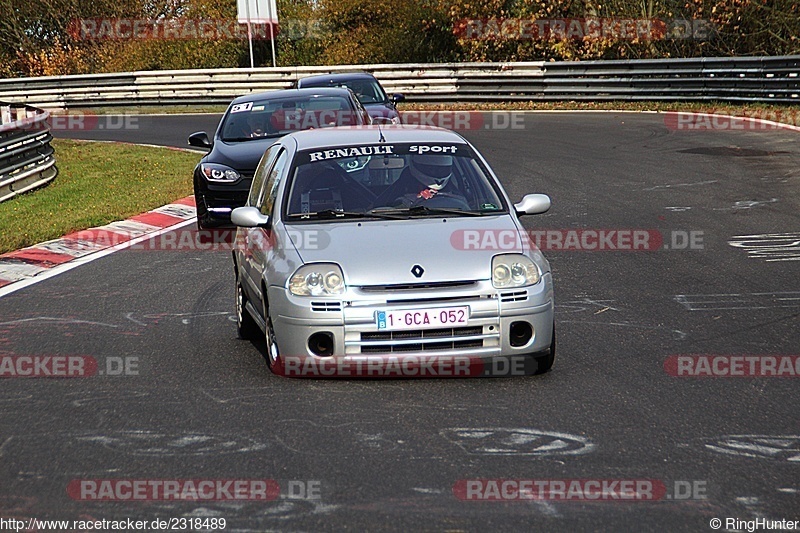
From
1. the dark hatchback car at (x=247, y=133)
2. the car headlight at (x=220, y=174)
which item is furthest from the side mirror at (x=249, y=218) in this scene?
the car headlight at (x=220, y=174)

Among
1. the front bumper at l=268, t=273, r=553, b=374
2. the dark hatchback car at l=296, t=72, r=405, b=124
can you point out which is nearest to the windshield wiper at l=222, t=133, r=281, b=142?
the dark hatchback car at l=296, t=72, r=405, b=124

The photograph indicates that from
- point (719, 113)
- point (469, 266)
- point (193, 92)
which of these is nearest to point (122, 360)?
point (469, 266)

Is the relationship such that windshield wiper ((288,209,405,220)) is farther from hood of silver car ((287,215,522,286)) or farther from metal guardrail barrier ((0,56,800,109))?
metal guardrail barrier ((0,56,800,109))

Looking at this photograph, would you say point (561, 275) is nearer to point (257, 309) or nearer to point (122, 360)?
point (257, 309)

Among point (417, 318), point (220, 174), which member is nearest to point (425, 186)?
point (417, 318)

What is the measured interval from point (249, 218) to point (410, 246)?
51.9 inches

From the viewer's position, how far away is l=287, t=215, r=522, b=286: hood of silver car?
6.84m

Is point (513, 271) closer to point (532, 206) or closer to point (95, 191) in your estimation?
point (532, 206)

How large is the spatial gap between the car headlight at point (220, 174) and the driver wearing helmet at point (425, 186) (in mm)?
Result: 5616

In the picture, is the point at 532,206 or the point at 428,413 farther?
the point at 532,206

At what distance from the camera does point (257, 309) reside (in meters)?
7.77

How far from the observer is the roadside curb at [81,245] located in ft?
37.0

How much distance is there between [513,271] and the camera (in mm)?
6988

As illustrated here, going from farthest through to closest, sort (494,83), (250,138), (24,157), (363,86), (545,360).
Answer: (494,83), (363,86), (24,157), (250,138), (545,360)
